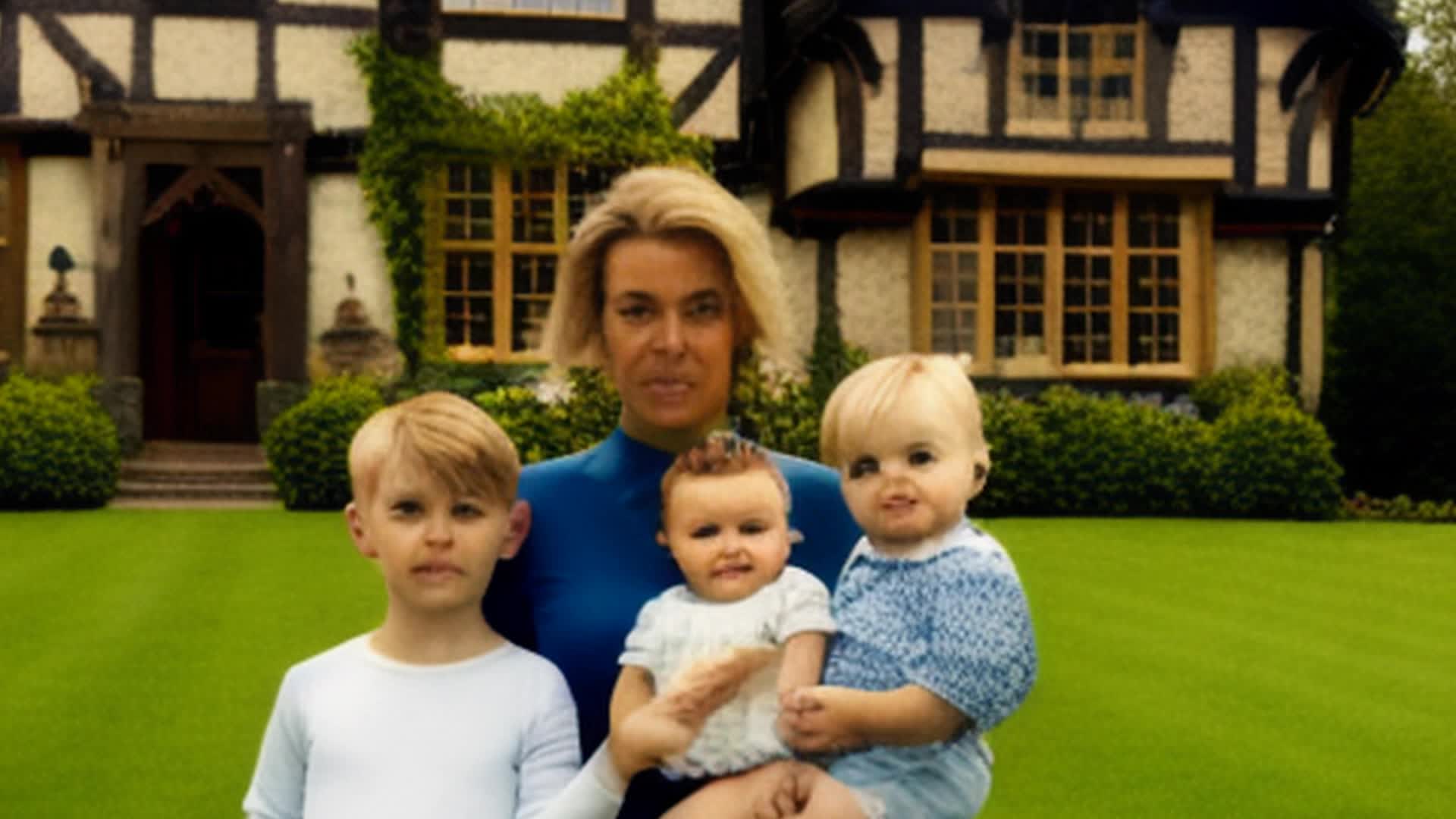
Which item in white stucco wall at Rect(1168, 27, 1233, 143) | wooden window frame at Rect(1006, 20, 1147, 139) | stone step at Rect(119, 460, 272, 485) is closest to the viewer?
stone step at Rect(119, 460, 272, 485)

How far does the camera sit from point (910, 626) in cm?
182

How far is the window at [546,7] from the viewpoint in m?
15.8

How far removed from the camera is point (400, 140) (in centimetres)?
1552

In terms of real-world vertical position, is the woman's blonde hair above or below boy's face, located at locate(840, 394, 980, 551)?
above

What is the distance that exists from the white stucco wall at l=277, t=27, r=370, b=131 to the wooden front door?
1620mm

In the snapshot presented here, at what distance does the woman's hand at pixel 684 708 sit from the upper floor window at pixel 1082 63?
1521 centimetres

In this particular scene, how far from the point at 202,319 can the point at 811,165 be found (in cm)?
691

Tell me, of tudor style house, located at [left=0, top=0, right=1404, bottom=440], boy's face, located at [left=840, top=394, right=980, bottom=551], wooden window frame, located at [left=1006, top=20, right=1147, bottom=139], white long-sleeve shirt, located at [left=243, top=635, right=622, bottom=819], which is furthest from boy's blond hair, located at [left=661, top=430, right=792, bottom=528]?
wooden window frame, located at [left=1006, top=20, right=1147, bottom=139]

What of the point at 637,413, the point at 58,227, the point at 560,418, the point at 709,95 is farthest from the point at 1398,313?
the point at 637,413

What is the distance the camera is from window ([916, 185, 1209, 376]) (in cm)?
1633

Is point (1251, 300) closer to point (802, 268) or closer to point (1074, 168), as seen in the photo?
point (1074, 168)

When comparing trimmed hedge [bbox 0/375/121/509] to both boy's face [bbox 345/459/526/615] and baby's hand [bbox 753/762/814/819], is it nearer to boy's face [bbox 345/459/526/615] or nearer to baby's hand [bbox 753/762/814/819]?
boy's face [bbox 345/459/526/615]

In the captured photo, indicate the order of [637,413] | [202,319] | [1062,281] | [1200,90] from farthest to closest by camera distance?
[202,319] → [1200,90] → [1062,281] → [637,413]

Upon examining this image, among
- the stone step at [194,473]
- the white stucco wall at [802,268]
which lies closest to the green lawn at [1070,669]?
the stone step at [194,473]
